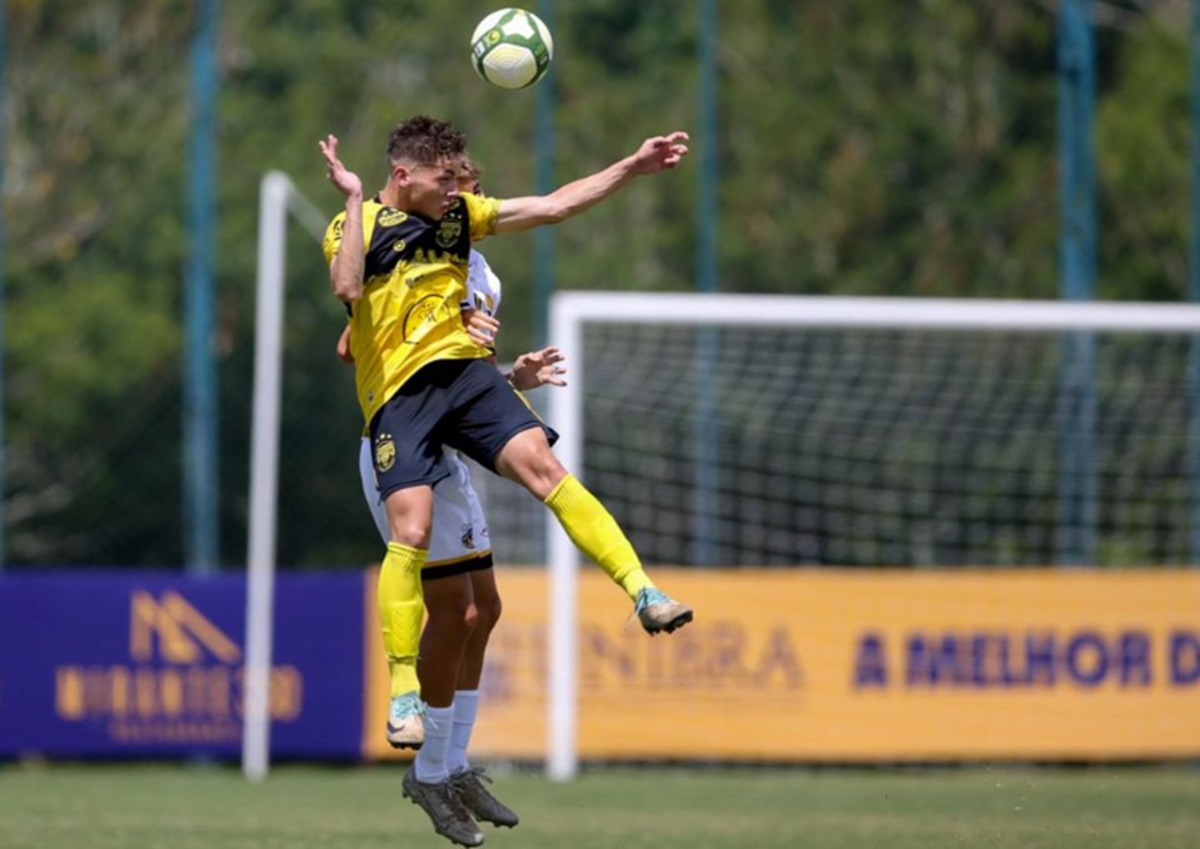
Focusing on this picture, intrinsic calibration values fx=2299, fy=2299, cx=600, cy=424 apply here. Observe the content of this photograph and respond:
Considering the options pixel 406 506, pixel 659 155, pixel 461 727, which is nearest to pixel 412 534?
pixel 406 506

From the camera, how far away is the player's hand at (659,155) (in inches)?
372

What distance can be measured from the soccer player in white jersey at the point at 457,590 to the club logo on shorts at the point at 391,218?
312mm

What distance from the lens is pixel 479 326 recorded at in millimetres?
9633

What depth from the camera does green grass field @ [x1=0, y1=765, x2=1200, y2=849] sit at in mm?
11281

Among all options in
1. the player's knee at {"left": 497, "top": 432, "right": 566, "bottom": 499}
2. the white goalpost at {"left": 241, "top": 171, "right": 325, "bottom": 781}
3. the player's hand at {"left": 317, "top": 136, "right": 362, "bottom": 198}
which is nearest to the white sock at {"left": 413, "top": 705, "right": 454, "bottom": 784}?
the player's knee at {"left": 497, "top": 432, "right": 566, "bottom": 499}

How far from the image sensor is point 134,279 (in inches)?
936

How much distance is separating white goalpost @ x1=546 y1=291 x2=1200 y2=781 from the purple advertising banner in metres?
2.67

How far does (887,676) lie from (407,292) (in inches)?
345

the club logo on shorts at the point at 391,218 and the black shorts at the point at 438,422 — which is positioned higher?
the club logo on shorts at the point at 391,218

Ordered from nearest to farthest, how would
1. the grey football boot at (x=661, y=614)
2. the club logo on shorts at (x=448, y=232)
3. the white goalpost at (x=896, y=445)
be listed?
the grey football boot at (x=661, y=614) → the club logo on shorts at (x=448, y=232) → the white goalpost at (x=896, y=445)

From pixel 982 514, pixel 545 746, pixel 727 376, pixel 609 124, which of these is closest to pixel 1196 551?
pixel 982 514

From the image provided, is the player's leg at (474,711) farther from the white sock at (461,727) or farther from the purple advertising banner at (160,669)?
the purple advertising banner at (160,669)

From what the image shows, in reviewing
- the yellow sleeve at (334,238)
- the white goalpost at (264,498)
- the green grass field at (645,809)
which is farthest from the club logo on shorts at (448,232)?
the white goalpost at (264,498)

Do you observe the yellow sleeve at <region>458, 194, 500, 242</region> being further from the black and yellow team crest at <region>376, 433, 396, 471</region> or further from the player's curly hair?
the black and yellow team crest at <region>376, 433, 396, 471</region>
